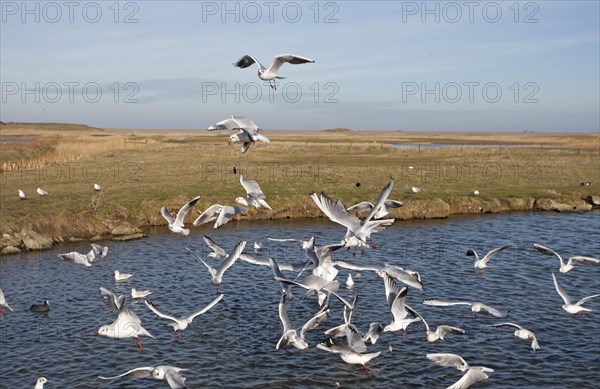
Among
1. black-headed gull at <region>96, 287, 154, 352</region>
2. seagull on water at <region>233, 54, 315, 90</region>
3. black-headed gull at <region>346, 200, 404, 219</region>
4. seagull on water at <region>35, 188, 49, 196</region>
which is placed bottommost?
black-headed gull at <region>96, 287, 154, 352</region>

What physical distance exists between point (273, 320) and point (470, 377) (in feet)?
25.5

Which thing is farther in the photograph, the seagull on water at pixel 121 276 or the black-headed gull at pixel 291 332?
the seagull on water at pixel 121 276

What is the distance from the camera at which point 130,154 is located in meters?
71.6

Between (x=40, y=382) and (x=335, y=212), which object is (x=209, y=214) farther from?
(x=40, y=382)

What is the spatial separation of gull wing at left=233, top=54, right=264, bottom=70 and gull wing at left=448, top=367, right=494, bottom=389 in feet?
29.6

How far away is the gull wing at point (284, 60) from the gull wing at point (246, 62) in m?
0.27

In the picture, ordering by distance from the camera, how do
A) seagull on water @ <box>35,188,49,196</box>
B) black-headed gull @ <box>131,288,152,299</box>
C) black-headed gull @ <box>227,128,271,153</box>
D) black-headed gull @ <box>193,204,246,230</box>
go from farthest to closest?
seagull on water @ <box>35,188,49,196</box>
black-headed gull @ <box>131,288,152,299</box>
black-headed gull @ <box>193,204,246,230</box>
black-headed gull @ <box>227,128,271,153</box>

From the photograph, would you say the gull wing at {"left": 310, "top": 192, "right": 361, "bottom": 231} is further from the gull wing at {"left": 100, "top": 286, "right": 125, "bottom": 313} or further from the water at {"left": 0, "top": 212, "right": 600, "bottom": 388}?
the gull wing at {"left": 100, "top": 286, "right": 125, "bottom": 313}

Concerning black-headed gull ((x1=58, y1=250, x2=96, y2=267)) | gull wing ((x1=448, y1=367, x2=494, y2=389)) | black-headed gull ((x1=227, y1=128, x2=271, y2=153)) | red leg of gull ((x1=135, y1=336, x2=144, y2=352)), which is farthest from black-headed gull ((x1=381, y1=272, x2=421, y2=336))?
black-headed gull ((x1=58, y1=250, x2=96, y2=267))

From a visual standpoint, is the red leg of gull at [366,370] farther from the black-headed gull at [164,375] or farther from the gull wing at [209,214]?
the gull wing at [209,214]

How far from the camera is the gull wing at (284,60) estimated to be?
566 inches

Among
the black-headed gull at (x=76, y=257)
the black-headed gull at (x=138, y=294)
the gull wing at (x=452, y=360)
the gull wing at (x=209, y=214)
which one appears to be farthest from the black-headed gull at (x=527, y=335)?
A: the black-headed gull at (x=76, y=257)

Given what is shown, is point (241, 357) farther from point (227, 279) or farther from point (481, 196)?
point (481, 196)

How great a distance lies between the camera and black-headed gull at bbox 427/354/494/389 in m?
14.6
